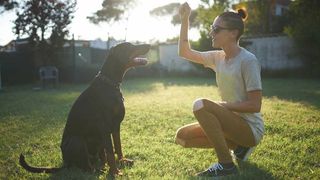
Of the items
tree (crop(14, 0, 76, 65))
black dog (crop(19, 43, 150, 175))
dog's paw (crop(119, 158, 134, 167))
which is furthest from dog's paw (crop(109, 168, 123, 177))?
tree (crop(14, 0, 76, 65))

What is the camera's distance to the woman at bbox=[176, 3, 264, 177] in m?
4.00

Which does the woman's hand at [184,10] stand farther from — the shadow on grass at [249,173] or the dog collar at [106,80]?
the shadow on grass at [249,173]

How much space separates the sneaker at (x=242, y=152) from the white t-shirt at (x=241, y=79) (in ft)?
1.10

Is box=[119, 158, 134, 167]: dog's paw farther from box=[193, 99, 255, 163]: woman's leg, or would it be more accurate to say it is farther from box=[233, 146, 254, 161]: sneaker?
box=[233, 146, 254, 161]: sneaker

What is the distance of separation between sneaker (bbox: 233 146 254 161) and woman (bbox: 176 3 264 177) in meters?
0.10

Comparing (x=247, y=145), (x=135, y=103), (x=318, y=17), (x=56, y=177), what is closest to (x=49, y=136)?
(x=56, y=177)

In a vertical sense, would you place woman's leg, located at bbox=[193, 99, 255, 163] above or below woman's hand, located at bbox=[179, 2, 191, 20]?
below

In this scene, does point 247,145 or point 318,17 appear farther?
point 318,17

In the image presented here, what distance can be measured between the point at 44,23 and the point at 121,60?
1806cm

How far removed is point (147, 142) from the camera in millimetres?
5918

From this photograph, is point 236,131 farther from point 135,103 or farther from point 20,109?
point 20,109

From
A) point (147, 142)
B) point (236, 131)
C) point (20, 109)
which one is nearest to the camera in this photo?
point (236, 131)

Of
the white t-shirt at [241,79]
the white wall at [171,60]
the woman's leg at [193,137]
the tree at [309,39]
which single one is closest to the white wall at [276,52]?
the tree at [309,39]

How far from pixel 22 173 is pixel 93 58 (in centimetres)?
1951
